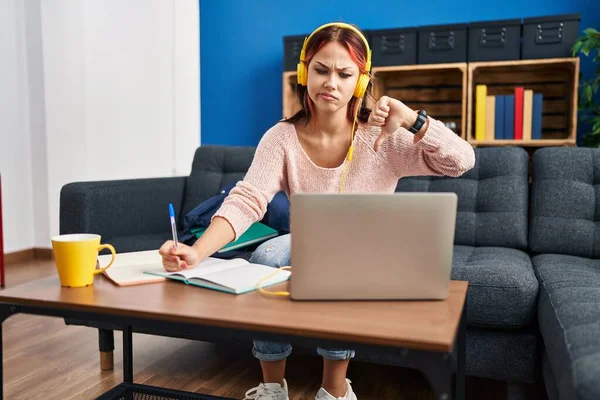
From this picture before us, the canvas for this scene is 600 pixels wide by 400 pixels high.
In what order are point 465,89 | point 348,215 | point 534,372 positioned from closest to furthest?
point 348,215 → point 534,372 → point 465,89

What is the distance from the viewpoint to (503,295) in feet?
4.99

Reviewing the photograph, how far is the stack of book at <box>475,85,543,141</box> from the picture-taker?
3.11 meters

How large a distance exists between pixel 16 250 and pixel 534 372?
3166mm

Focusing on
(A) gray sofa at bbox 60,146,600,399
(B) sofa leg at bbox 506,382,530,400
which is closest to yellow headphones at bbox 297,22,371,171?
(A) gray sofa at bbox 60,146,600,399

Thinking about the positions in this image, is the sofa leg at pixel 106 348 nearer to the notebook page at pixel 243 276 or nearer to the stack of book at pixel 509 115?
the notebook page at pixel 243 276

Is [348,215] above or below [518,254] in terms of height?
above

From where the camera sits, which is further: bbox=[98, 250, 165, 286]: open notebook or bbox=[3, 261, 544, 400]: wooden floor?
bbox=[3, 261, 544, 400]: wooden floor

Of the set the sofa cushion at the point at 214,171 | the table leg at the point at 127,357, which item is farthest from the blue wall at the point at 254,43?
the table leg at the point at 127,357

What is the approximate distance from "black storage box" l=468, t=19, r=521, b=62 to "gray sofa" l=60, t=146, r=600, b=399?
1.20 meters

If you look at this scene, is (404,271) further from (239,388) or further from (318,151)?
(239,388)

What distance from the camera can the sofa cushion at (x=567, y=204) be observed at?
1908mm

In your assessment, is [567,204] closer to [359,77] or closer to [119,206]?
[359,77]

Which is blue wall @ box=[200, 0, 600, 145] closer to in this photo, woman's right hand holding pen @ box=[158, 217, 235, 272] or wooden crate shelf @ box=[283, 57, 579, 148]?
wooden crate shelf @ box=[283, 57, 579, 148]

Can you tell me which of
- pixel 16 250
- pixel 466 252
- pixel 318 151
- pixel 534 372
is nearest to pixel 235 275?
pixel 318 151
